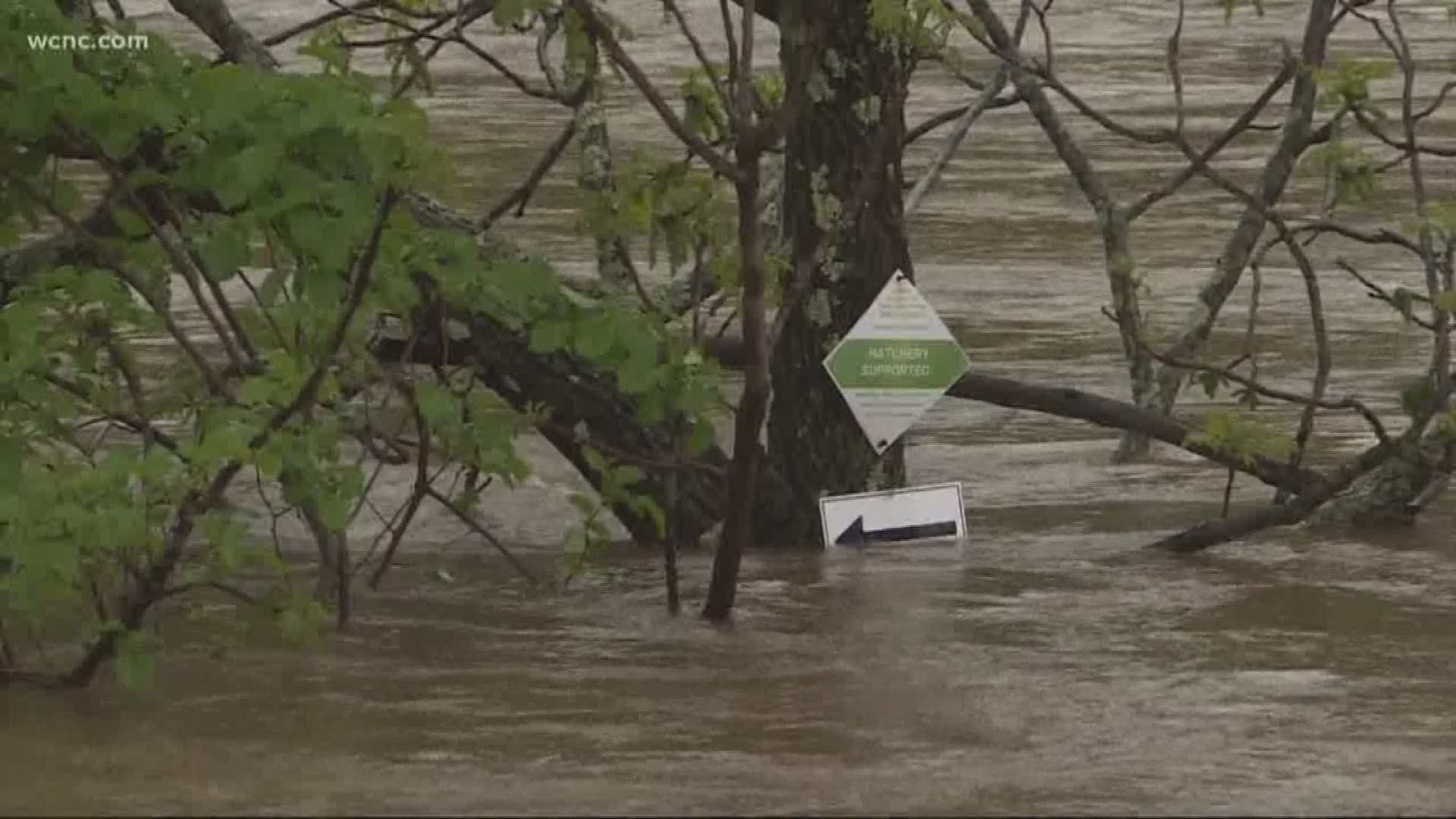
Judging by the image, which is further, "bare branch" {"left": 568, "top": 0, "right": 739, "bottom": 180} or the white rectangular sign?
the white rectangular sign

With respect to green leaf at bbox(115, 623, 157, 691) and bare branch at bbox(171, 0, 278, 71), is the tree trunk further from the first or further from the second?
green leaf at bbox(115, 623, 157, 691)

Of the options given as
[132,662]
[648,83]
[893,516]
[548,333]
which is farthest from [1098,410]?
[132,662]

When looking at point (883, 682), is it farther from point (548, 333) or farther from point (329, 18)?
point (329, 18)

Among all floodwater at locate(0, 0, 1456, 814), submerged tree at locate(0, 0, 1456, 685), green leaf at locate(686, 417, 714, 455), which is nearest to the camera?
floodwater at locate(0, 0, 1456, 814)

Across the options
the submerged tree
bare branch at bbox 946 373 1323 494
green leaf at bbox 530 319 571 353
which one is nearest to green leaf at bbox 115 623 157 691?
the submerged tree

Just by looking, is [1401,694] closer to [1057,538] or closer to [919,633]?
[919,633]

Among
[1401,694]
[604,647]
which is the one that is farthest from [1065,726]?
[604,647]

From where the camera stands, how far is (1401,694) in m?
5.83

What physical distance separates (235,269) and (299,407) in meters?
0.41

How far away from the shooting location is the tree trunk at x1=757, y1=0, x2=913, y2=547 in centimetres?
739

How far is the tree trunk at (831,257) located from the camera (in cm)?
739

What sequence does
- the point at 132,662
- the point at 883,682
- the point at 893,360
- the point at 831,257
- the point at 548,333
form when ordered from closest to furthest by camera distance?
the point at 132,662 → the point at 883,682 → the point at 548,333 → the point at 893,360 → the point at 831,257

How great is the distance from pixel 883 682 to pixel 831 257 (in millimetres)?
1831

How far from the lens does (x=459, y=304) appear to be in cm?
627
